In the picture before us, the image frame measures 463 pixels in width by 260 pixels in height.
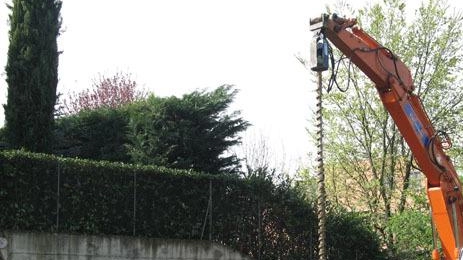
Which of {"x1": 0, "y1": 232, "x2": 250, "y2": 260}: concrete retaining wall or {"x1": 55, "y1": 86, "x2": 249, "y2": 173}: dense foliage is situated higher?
{"x1": 55, "y1": 86, "x2": 249, "y2": 173}: dense foliage

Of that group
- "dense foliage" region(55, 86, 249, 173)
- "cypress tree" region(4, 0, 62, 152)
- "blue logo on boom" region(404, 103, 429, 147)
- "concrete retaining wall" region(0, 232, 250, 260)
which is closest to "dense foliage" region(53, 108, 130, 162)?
"dense foliage" region(55, 86, 249, 173)

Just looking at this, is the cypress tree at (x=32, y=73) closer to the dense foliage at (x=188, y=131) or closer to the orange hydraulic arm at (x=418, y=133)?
the dense foliage at (x=188, y=131)

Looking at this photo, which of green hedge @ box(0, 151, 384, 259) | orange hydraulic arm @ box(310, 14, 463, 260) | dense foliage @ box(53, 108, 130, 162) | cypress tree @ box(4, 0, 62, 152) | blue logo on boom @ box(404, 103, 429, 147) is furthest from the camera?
dense foliage @ box(53, 108, 130, 162)

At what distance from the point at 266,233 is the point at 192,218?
7.32 feet

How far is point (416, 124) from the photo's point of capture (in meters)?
11.8

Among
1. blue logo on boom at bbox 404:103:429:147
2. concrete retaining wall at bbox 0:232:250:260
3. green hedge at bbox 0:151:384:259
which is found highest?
blue logo on boom at bbox 404:103:429:147

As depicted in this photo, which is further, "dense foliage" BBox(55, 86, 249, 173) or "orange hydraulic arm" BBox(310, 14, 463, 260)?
"dense foliage" BBox(55, 86, 249, 173)

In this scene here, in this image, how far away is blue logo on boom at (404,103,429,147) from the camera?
38.7 feet

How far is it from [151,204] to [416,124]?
6.19m

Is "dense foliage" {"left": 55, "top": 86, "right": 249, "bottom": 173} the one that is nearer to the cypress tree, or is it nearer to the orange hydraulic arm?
the cypress tree

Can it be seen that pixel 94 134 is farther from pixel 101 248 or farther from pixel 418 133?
pixel 418 133

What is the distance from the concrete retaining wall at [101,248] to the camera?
12.8 m

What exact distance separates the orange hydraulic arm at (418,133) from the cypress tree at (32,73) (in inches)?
331

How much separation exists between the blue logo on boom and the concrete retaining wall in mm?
5805
